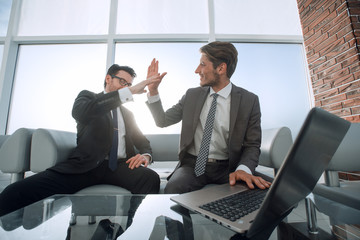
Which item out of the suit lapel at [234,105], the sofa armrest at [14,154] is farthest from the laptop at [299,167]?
the sofa armrest at [14,154]

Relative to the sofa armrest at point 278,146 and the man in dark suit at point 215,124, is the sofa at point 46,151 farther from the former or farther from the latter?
the man in dark suit at point 215,124

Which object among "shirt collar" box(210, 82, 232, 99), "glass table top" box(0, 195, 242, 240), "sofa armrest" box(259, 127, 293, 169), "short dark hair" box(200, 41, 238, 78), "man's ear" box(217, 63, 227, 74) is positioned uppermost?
"short dark hair" box(200, 41, 238, 78)

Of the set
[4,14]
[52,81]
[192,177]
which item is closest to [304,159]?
[192,177]

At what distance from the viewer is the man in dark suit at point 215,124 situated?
3.86ft

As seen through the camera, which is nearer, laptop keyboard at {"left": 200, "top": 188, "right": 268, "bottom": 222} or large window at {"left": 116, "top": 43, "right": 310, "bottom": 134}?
laptop keyboard at {"left": 200, "top": 188, "right": 268, "bottom": 222}

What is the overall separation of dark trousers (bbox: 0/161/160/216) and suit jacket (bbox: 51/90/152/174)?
0.05 meters

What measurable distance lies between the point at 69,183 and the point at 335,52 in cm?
319

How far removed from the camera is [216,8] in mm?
3336

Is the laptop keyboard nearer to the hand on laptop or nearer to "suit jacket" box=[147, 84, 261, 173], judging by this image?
the hand on laptop

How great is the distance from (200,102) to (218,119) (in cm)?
19

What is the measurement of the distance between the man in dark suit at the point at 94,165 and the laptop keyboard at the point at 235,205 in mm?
744

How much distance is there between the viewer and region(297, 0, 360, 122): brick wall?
2.06 m

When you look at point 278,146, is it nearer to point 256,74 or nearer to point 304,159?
point 304,159

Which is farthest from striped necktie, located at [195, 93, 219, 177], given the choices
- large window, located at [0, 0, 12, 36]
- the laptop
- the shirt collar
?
large window, located at [0, 0, 12, 36]
